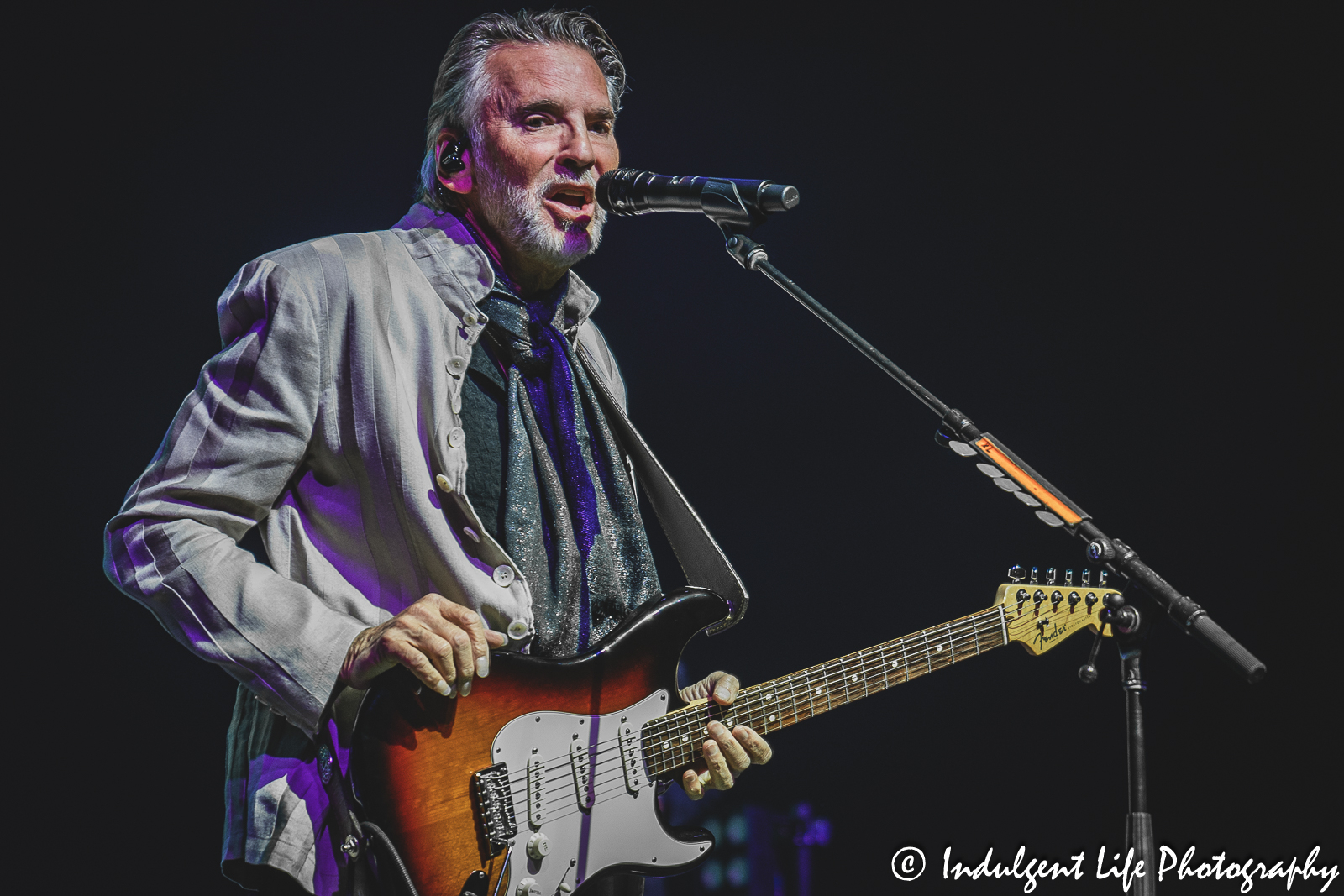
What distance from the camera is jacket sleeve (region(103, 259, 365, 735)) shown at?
1583mm

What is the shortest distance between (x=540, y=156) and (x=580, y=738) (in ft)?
4.02

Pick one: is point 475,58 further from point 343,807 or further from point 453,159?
point 343,807

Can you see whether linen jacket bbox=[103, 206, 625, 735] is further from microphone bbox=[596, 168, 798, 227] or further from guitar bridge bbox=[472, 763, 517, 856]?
microphone bbox=[596, 168, 798, 227]

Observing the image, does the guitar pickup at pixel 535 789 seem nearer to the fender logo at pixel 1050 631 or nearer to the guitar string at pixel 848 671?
the guitar string at pixel 848 671

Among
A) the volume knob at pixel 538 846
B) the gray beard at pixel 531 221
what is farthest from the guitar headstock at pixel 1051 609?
the gray beard at pixel 531 221

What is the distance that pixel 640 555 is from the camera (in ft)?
7.06

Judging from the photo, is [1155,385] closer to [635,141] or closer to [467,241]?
[635,141]

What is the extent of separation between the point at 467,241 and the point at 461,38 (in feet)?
1.75

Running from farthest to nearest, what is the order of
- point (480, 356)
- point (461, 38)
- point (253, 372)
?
point (461, 38) < point (480, 356) < point (253, 372)

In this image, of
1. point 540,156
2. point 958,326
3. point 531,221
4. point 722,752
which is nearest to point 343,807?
point 722,752

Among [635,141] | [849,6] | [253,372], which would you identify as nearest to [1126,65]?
[849,6]

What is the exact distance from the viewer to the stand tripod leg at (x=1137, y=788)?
141 cm

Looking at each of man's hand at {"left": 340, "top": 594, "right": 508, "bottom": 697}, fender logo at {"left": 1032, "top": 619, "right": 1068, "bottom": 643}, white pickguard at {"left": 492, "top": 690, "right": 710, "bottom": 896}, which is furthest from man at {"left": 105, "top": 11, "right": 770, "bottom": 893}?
fender logo at {"left": 1032, "top": 619, "right": 1068, "bottom": 643}
